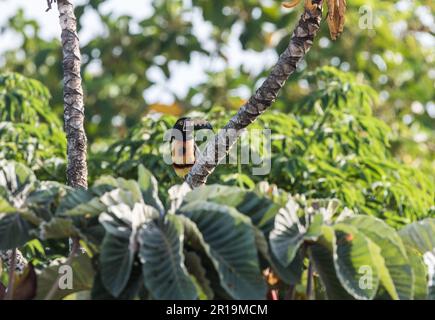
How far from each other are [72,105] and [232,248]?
2413 millimetres

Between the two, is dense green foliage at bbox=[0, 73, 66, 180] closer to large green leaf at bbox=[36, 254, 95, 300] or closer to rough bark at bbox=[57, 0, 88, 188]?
rough bark at bbox=[57, 0, 88, 188]

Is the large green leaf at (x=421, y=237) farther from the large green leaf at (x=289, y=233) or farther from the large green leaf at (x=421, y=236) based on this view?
the large green leaf at (x=289, y=233)

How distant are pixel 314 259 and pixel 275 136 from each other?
474 centimetres

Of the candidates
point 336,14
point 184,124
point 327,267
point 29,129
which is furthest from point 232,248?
point 29,129

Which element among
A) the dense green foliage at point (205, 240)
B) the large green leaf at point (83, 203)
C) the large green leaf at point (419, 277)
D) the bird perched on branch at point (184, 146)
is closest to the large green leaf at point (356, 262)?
the dense green foliage at point (205, 240)

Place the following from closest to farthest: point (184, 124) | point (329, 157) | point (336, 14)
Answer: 1. point (336, 14)
2. point (184, 124)
3. point (329, 157)

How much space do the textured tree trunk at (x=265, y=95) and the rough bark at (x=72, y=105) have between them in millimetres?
731

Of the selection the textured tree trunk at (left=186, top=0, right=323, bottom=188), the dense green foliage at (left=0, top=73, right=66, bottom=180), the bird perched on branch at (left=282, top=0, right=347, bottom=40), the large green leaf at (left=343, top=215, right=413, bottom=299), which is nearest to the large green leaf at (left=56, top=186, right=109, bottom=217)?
the large green leaf at (left=343, top=215, right=413, bottom=299)

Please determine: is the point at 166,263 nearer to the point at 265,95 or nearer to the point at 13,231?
the point at 13,231

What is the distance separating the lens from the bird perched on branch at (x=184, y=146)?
7086 millimetres

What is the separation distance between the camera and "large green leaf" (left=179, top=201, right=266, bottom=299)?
12.4 feet

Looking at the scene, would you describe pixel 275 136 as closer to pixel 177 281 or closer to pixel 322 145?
pixel 322 145

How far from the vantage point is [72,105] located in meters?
5.96
